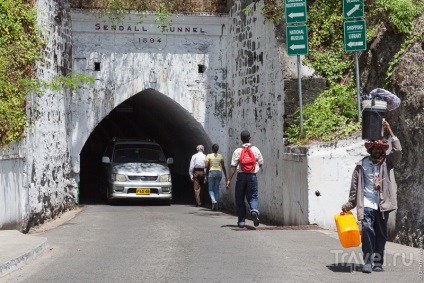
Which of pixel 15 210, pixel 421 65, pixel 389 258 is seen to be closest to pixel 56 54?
pixel 15 210

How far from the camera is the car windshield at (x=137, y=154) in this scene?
22.1 meters

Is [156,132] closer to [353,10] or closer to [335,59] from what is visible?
[335,59]

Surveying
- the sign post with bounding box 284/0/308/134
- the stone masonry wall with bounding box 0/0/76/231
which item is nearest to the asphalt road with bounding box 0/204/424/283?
the stone masonry wall with bounding box 0/0/76/231

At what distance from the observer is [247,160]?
46.9ft

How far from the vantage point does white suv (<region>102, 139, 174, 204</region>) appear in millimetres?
21109

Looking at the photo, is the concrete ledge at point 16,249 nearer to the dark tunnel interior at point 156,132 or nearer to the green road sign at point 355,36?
the green road sign at point 355,36

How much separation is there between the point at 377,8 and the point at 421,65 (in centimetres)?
332

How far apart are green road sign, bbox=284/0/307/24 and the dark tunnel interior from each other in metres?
6.63

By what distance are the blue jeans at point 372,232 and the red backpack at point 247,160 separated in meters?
5.07

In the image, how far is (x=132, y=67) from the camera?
21.5 meters

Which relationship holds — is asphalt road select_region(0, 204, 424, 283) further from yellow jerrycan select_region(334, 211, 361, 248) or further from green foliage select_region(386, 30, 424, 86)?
green foliage select_region(386, 30, 424, 86)

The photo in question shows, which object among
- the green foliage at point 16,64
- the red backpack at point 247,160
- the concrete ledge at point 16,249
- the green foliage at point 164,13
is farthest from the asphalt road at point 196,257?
the green foliage at point 164,13

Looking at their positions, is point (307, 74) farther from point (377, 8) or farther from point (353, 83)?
point (377, 8)

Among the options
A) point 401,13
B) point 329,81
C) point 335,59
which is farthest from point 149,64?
point 401,13
